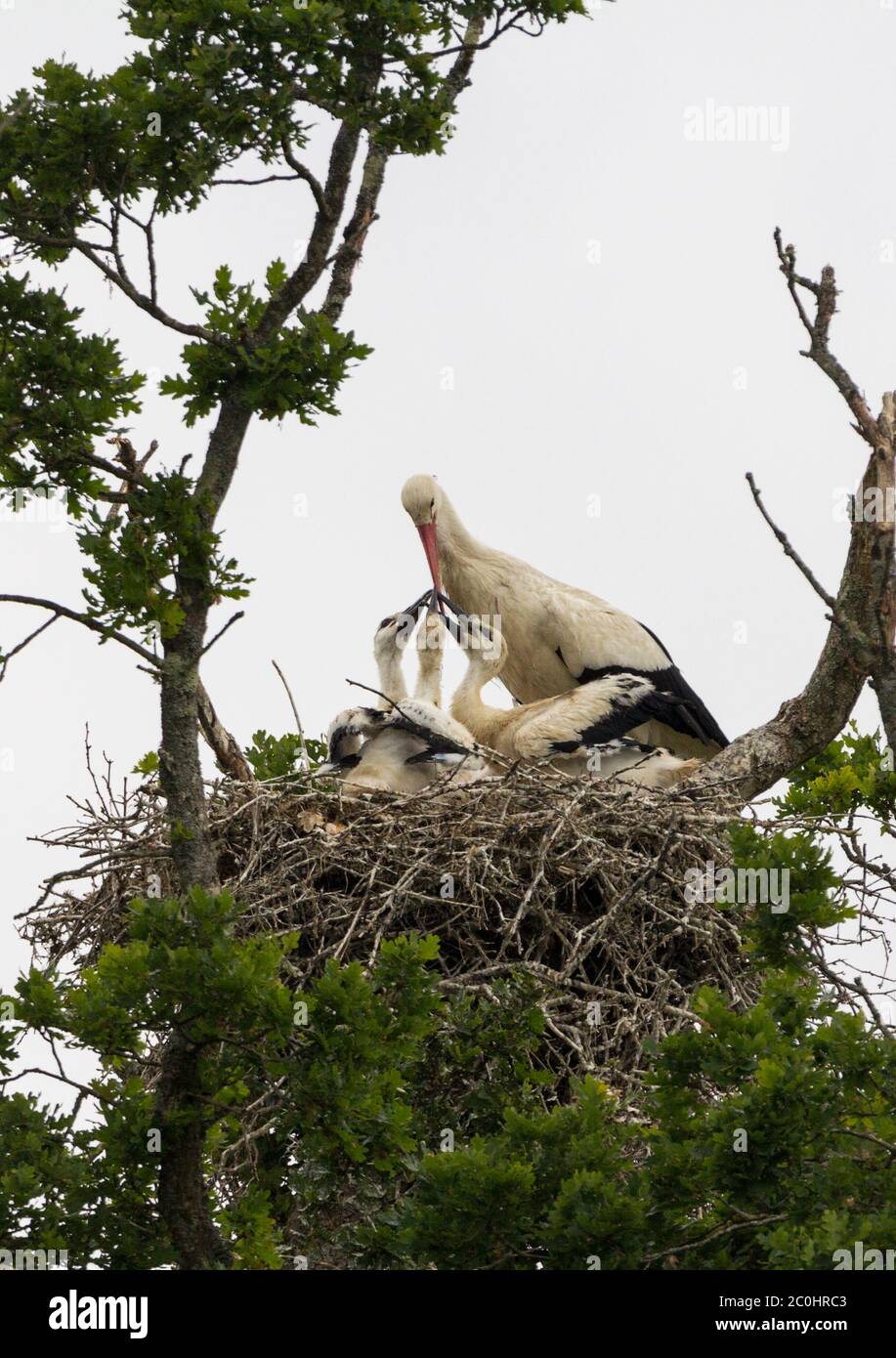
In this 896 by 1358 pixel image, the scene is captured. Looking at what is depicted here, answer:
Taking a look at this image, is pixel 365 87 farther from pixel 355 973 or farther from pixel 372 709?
pixel 372 709

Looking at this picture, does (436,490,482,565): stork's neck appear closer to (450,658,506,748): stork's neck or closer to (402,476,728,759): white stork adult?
(402,476,728,759): white stork adult

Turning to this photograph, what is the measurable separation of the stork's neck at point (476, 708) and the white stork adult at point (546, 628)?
0.55 m

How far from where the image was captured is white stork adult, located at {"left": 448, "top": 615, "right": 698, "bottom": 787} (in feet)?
32.8

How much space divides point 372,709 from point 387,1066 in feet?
14.0

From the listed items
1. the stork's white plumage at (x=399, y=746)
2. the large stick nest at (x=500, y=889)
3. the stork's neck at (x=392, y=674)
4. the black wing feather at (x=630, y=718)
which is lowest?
the large stick nest at (x=500, y=889)

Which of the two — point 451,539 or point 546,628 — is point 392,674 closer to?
point 546,628

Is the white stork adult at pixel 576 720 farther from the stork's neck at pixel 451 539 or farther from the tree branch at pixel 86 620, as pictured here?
the tree branch at pixel 86 620

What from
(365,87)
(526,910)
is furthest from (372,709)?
(365,87)

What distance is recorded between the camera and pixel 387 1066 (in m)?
5.66

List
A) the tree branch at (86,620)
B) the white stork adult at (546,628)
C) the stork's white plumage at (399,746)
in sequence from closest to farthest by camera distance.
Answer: the tree branch at (86,620)
the stork's white plumage at (399,746)
the white stork adult at (546,628)

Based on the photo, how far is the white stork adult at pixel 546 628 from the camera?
10.9 metres

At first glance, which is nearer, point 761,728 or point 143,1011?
point 143,1011

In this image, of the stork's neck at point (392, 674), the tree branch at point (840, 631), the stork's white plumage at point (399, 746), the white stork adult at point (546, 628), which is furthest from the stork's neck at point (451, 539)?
the tree branch at point (840, 631)

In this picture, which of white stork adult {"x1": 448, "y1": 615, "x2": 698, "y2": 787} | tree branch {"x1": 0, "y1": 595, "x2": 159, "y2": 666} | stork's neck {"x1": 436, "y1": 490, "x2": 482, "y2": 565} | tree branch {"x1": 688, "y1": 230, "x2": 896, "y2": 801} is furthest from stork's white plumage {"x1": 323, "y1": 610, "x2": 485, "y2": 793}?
tree branch {"x1": 0, "y1": 595, "x2": 159, "y2": 666}
